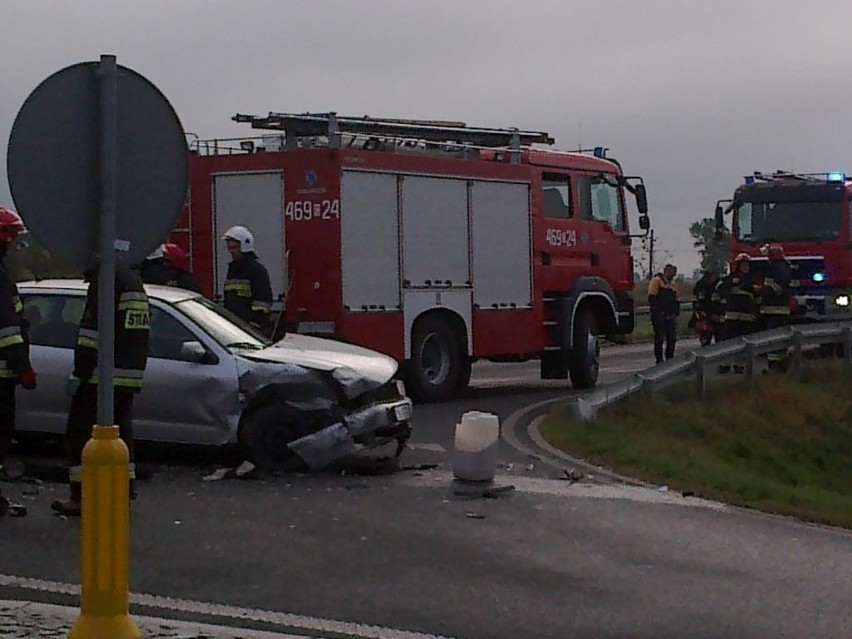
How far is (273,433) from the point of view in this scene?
10.8m

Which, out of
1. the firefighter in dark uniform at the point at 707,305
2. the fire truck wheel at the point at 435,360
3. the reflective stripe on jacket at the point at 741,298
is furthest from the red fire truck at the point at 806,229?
the fire truck wheel at the point at 435,360

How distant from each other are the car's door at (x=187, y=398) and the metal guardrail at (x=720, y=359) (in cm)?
461

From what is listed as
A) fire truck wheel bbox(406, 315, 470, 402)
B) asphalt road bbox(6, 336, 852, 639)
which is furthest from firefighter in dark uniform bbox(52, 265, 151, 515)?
fire truck wheel bbox(406, 315, 470, 402)

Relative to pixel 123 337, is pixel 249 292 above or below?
above

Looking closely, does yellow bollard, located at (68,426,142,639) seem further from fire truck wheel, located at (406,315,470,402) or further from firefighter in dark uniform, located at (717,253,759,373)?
firefighter in dark uniform, located at (717,253,759,373)

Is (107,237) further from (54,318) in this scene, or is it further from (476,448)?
(54,318)

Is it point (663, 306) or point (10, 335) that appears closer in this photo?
point (10, 335)

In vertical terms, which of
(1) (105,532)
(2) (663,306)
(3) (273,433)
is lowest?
(3) (273,433)

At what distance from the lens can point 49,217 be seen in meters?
5.75

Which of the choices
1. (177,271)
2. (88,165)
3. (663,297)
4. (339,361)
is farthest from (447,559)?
(663,297)

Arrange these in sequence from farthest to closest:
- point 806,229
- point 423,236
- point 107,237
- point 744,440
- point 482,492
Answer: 1. point 806,229
2. point 423,236
3. point 744,440
4. point 482,492
5. point 107,237

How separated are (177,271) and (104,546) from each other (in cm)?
888

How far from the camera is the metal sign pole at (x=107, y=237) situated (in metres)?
5.62

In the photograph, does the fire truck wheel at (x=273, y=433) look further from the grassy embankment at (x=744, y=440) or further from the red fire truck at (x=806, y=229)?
the red fire truck at (x=806, y=229)
